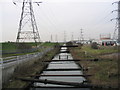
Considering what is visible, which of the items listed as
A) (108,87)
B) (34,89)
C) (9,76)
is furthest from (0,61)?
(108,87)

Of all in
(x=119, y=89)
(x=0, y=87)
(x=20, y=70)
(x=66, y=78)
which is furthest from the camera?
(x=66, y=78)

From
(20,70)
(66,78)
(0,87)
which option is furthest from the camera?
(66,78)

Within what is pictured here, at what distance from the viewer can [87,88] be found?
11.8 metres

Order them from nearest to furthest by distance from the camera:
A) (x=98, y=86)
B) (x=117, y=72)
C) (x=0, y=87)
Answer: (x=0, y=87) → (x=98, y=86) → (x=117, y=72)

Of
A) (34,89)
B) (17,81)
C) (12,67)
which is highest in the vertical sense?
(12,67)

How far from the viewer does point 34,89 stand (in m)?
12.0

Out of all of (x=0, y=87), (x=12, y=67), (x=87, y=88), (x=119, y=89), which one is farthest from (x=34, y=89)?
(x=119, y=89)

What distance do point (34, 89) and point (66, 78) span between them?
185 inches

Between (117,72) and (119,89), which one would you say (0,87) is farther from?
(117,72)

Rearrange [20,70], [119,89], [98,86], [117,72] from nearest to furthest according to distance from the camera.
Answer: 1. [119,89]
2. [98,86]
3. [117,72]
4. [20,70]

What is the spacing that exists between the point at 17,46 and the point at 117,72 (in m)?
22.5

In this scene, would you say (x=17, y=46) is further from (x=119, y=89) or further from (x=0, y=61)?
(x=119, y=89)

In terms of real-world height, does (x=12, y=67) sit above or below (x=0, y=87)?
above

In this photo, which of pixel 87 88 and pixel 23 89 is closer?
pixel 23 89
